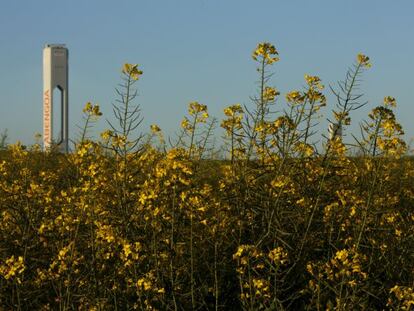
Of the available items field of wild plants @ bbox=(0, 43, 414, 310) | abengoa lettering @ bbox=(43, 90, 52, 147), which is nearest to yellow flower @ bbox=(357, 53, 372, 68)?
field of wild plants @ bbox=(0, 43, 414, 310)

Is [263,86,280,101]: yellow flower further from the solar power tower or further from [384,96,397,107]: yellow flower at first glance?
the solar power tower

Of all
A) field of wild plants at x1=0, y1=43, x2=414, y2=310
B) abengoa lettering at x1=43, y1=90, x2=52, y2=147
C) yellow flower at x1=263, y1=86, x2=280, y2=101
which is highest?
abengoa lettering at x1=43, y1=90, x2=52, y2=147

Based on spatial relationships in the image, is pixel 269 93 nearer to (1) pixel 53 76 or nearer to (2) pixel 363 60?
(2) pixel 363 60

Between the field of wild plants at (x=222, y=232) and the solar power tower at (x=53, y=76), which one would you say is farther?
the solar power tower at (x=53, y=76)

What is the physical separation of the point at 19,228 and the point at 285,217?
1890 mm

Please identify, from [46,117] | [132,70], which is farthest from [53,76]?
[132,70]

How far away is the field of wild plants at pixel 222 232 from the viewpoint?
13.2ft

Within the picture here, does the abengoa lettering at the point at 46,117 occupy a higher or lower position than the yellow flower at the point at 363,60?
higher

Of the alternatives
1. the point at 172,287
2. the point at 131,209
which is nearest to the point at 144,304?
the point at 172,287

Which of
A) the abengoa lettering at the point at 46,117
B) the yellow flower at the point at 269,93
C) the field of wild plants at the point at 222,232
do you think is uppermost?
the abengoa lettering at the point at 46,117

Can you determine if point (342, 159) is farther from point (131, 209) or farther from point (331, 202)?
point (131, 209)

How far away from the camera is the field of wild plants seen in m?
4.03

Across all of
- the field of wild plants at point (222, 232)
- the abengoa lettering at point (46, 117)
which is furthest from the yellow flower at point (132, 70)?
the abengoa lettering at point (46, 117)

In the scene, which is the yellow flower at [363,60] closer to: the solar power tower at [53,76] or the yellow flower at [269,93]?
the yellow flower at [269,93]
